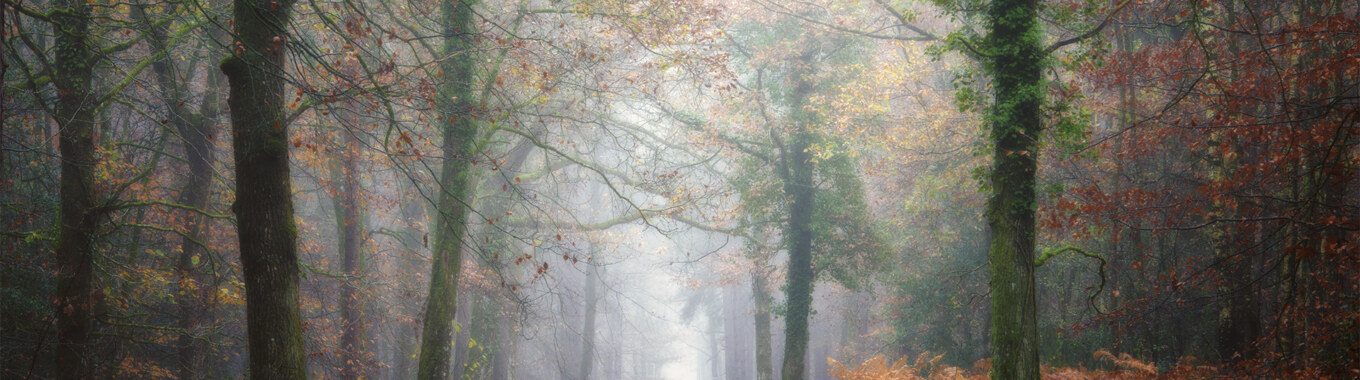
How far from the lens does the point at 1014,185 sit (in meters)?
7.30

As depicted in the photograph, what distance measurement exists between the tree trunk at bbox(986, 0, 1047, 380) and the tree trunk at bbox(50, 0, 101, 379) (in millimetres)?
9637

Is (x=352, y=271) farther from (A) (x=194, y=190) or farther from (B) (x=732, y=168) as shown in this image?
(B) (x=732, y=168)

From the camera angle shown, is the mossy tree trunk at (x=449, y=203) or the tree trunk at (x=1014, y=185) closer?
the tree trunk at (x=1014, y=185)

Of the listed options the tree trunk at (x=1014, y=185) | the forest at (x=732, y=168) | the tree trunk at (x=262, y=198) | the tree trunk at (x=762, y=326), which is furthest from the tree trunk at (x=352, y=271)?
the tree trunk at (x=1014, y=185)

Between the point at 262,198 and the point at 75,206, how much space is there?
3.89m

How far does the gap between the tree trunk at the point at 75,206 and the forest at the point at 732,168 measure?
0.03 meters

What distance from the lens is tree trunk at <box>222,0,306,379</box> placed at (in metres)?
5.45

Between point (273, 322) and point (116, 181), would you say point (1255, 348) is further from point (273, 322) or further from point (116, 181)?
point (116, 181)

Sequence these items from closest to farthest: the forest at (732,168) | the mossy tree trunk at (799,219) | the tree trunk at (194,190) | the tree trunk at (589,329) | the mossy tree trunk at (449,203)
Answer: the forest at (732,168)
the mossy tree trunk at (449,203)
the tree trunk at (194,190)
the mossy tree trunk at (799,219)
the tree trunk at (589,329)

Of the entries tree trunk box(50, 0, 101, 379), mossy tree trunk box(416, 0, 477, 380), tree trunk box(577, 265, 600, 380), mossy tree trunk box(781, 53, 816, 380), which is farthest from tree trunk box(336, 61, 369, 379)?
tree trunk box(577, 265, 600, 380)

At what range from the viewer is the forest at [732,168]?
7066 mm

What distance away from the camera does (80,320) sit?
7.59 metres

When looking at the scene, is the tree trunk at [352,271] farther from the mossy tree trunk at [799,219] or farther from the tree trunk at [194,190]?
the mossy tree trunk at [799,219]

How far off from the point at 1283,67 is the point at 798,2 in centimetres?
906
